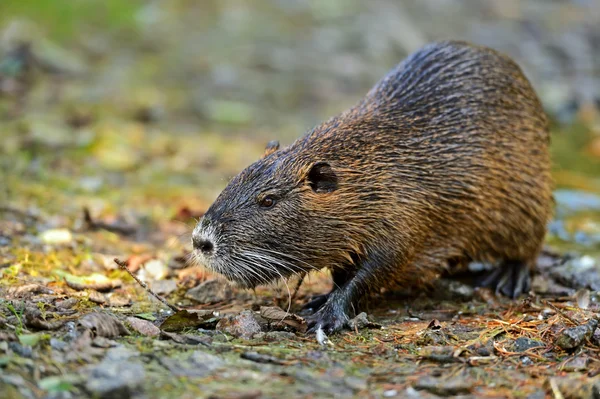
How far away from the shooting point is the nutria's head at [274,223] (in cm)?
475

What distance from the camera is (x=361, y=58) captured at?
12797 millimetres

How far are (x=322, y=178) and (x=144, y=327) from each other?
1598 millimetres

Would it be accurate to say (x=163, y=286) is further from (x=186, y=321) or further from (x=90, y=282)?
(x=186, y=321)

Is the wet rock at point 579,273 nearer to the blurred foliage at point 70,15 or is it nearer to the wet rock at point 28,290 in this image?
the wet rock at point 28,290

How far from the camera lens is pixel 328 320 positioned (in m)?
4.67

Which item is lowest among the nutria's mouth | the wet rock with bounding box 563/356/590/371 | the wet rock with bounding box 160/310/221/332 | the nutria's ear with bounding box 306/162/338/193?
the wet rock with bounding box 563/356/590/371

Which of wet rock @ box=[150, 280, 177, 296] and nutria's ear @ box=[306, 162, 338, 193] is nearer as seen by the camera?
nutria's ear @ box=[306, 162, 338, 193]

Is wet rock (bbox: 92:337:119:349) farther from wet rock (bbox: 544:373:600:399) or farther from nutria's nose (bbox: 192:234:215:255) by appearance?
wet rock (bbox: 544:373:600:399)

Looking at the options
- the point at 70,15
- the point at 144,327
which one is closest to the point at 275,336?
the point at 144,327

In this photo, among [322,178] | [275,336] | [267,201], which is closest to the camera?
[275,336]

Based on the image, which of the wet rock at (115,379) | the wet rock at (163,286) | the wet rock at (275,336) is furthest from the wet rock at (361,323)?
the wet rock at (115,379)

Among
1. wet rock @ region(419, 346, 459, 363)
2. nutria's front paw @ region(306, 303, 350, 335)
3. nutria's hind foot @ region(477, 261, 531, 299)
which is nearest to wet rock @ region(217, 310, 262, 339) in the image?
nutria's front paw @ region(306, 303, 350, 335)

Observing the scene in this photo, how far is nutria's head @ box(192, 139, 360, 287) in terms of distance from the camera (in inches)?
187

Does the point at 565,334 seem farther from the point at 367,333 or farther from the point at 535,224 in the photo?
→ the point at 535,224
